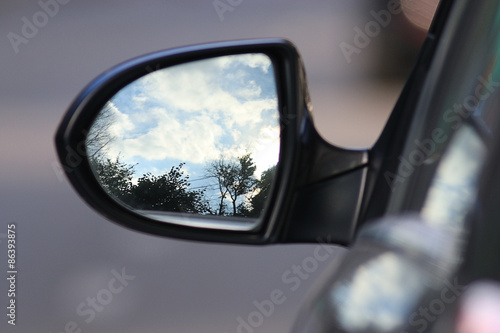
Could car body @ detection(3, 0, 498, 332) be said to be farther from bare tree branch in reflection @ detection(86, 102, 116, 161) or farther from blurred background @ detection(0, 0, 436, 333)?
blurred background @ detection(0, 0, 436, 333)

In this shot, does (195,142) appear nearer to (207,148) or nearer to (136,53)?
(207,148)

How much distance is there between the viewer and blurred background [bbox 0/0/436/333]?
2508 mm

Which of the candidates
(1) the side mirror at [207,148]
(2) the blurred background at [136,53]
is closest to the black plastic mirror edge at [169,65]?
(1) the side mirror at [207,148]

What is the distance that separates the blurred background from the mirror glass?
1.49 meters

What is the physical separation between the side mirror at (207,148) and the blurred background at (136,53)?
1498 mm

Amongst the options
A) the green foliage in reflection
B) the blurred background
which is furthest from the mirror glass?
the blurred background

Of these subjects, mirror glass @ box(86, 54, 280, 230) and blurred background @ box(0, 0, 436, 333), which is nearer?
mirror glass @ box(86, 54, 280, 230)

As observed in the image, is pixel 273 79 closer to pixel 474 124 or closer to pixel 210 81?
pixel 210 81

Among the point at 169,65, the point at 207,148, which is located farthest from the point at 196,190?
the point at 169,65

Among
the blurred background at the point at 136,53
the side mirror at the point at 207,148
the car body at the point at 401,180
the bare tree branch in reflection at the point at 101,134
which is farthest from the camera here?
the blurred background at the point at 136,53

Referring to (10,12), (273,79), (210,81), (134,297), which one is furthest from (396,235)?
(10,12)

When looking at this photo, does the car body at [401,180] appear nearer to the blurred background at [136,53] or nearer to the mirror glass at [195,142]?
the mirror glass at [195,142]

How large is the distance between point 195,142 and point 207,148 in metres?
0.03

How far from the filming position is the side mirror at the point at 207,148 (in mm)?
784
